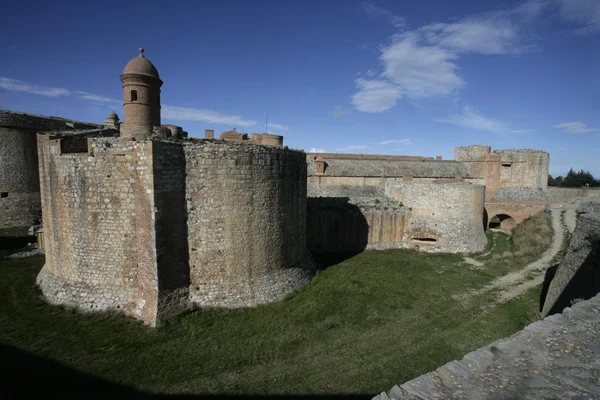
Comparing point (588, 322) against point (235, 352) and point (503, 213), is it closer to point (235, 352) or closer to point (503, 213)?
point (235, 352)

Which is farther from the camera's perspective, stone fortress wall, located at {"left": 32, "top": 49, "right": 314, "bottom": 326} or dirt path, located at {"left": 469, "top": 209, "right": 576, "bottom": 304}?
dirt path, located at {"left": 469, "top": 209, "right": 576, "bottom": 304}

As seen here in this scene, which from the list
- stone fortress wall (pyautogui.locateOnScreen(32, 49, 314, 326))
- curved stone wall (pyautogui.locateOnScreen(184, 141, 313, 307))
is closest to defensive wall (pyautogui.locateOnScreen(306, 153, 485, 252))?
curved stone wall (pyautogui.locateOnScreen(184, 141, 313, 307))

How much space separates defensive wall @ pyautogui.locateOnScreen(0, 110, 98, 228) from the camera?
17875 millimetres

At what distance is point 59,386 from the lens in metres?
6.01

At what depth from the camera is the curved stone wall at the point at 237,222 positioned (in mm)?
8680

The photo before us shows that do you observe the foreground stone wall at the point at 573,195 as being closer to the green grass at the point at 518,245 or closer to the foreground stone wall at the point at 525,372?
the green grass at the point at 518,245

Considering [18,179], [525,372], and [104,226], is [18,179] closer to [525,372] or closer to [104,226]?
[104,226]

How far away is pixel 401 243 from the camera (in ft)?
56.7

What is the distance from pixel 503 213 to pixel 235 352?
21265 millimetres

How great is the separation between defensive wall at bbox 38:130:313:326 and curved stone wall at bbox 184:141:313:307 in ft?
0.10

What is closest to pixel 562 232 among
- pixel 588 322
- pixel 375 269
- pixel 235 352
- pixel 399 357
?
pixel 375 269

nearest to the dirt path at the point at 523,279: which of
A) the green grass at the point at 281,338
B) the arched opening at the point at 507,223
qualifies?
the green grass at the point at 281,338

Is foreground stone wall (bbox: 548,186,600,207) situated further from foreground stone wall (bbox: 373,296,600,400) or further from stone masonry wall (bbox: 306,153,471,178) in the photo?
foreground stone wall (bbox: 373,296,600,400)

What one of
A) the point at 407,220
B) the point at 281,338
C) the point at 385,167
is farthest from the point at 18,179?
the point at 385,167
